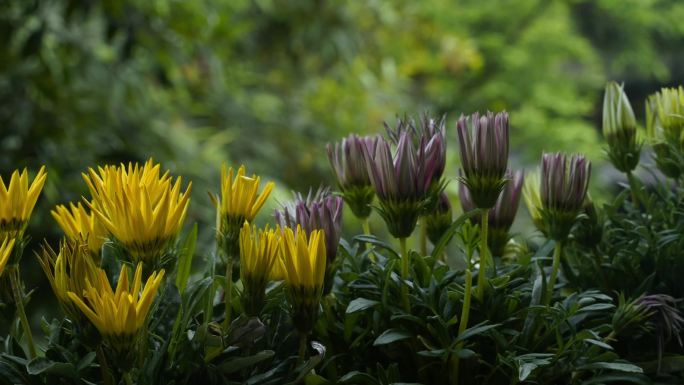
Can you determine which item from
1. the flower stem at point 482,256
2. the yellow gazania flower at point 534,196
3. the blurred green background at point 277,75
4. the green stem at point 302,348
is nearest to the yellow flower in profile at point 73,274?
the green stem at point 302,348

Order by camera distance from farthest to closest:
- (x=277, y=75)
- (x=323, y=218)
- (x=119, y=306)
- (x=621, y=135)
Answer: (x=277, y=75), (x=621, y=135), (x=323, y=218), (x=119, y=306)

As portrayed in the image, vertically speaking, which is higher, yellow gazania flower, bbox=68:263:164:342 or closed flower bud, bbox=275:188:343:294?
closed flower bud, bbox=275:188:343:294

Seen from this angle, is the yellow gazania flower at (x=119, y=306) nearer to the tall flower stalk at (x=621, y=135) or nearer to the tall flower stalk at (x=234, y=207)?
the tall flower stalk at (x=234, y=207)

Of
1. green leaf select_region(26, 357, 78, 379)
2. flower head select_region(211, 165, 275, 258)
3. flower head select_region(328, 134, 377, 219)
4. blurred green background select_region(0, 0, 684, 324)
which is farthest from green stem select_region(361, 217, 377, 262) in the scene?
blurred green background select_region(0, 0, 684, 324)

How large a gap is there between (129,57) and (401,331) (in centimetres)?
117

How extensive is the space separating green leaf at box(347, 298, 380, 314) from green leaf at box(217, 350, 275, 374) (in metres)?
0.05

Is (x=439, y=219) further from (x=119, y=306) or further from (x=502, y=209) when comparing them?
(x=119, y=306)

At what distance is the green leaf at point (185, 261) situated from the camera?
1.73 ft

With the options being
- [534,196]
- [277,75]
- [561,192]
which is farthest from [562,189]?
[277,75]

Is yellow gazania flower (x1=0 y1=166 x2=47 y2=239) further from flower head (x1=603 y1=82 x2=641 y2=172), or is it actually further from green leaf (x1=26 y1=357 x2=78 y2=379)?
flower head (x1=603 y1=82 x2=641 y2=172)

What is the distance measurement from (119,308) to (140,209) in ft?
0.20

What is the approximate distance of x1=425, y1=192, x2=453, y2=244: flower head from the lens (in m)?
0.59

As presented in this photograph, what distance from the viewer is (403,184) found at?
0.50m

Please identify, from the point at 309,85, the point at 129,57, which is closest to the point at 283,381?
the point at 129,57
